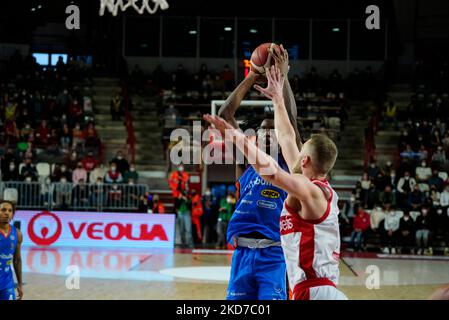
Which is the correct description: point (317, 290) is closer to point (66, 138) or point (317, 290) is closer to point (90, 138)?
point (90, 138)

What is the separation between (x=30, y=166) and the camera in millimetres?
18078

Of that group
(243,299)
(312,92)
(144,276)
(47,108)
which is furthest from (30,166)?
(243,299)

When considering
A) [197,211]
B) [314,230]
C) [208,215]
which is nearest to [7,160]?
[197,211]

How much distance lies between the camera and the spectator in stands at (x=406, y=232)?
16.9 meters

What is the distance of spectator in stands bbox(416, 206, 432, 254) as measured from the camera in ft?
55.4

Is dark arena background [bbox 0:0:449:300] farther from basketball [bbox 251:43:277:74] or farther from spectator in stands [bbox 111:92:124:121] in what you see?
basketball [bbox 251:43:277:74]

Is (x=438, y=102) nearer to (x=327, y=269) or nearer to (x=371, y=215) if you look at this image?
(x=371, y=215)

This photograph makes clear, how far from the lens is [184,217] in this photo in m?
16.8

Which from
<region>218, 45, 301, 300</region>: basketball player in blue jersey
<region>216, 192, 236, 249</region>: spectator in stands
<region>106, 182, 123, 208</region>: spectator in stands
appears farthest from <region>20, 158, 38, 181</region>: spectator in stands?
<region>218, 45, 301, 300</region>: basketball player in blue jersey

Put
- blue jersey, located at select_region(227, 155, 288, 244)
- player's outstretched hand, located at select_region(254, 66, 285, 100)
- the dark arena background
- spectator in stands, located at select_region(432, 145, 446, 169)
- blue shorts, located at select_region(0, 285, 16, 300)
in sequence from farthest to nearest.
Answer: spectator in stands, located at select_region(432, 145, 446, 169) → the dark arena background → blue shorts, located at select_region(0, 285, 16, 300) → blue jersey, located at select_region(227, 155, 288, 244) → player's outstretched hand, located at select_region(254, 66, 285, 100)

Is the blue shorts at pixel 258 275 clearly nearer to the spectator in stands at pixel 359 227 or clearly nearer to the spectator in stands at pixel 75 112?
the spectator in stands at pixel 359 227

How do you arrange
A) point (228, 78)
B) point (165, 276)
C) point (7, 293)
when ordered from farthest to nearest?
point (228, 78), point (165, 276), point (7, 293)

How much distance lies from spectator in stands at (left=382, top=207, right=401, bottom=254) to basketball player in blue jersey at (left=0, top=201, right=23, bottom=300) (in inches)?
474

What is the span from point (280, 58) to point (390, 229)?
1363 centimetres
